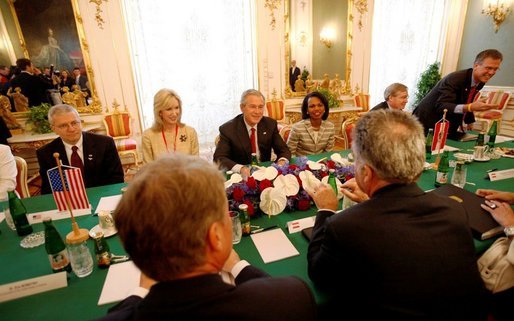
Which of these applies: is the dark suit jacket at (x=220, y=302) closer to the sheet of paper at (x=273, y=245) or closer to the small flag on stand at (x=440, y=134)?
the sheet of paper at (x=273, y=245)

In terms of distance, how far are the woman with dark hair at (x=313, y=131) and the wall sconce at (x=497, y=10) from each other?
5.39 m

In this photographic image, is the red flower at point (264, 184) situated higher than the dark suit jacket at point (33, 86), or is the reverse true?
the dark suit jacket at point (33, 86)

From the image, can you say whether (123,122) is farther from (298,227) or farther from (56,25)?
(298,227)

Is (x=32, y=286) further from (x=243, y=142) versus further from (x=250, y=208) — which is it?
(x=243, y=142)

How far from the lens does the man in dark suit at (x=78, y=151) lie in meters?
2.25

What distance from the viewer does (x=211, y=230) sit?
68 centimetres

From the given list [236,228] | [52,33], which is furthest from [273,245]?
[52,33]

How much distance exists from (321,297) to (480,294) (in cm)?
56

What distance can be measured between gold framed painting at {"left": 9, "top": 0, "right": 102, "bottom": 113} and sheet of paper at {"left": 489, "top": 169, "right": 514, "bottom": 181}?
5.62m

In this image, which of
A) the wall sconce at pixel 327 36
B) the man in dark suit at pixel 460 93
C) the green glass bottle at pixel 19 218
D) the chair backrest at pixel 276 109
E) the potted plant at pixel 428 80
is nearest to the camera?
the green glass bottle at pixel 19 218

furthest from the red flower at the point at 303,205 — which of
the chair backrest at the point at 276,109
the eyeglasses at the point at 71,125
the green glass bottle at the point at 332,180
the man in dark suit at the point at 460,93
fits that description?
the chair backrest at the point at 276,109

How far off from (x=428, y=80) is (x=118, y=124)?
714 centimetres

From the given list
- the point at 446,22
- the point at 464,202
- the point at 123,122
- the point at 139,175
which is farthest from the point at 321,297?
the point at 446,22

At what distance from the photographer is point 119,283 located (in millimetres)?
1146
